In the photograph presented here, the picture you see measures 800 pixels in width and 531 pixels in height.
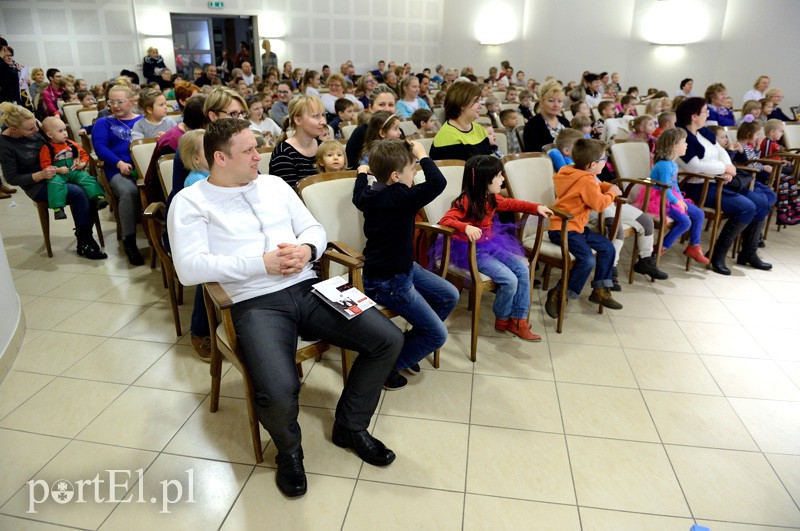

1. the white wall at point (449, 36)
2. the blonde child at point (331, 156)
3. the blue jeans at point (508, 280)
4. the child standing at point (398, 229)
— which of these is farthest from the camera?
the white wall at point (449, 36)

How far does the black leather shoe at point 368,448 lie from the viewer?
6.59 ft

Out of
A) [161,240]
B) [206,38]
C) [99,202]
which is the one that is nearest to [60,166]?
[99,202]

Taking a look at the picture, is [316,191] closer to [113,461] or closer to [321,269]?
[321,269]

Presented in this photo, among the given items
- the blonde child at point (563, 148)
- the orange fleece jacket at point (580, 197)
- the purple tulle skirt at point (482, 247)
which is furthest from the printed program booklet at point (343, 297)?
the blonde child at point (563, 148)

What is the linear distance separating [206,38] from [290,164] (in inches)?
438

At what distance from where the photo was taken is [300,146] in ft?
9.48

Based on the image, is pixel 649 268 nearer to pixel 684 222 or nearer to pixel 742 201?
pixel 684 222

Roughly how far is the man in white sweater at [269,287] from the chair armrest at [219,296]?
0.02 metres

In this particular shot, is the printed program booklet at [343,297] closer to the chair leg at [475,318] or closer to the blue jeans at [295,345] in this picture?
the blue jeans at [295,345]

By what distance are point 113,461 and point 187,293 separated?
60.0 inches

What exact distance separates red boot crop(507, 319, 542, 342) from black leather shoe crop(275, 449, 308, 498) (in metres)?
1.45

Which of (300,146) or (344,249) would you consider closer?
(344,249)

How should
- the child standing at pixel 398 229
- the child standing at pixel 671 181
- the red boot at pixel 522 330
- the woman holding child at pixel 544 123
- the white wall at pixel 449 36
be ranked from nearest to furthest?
1. the child standing at pixel 398 229
2. the red boot at pixel 522 330
3. the child standing at pixel 671 181
4. the woman holding child at pixel 544 123
5. the white wall at pixel 449 36

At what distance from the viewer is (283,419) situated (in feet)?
5.94
